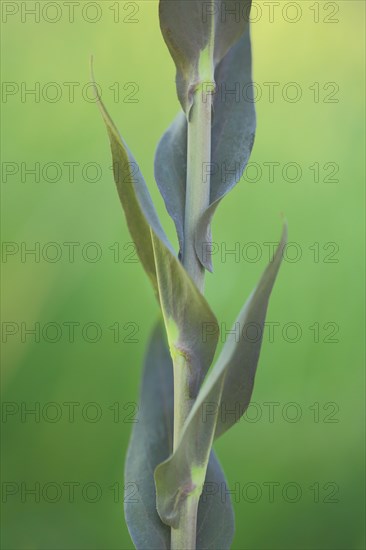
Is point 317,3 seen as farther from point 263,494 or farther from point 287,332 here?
point 263,494

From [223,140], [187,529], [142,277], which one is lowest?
[187,529]

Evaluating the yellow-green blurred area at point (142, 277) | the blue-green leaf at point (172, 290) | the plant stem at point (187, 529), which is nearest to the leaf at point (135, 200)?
the blue-green leaf at point (172, 290)

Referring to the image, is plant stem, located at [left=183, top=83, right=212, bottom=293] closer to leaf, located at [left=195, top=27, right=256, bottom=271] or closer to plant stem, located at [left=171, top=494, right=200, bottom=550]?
leaf, located at [left=195, top=27, right=256, bottom=271]

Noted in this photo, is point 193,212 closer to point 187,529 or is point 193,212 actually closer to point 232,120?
point 232,120

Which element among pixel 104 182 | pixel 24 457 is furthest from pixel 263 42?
pixel 24 457

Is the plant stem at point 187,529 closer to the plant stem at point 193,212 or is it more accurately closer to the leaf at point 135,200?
the plant stem at point 193,212

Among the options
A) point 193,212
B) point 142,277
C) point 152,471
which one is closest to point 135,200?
point 193,212
